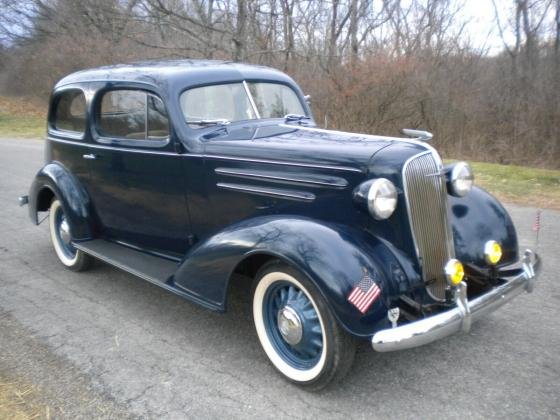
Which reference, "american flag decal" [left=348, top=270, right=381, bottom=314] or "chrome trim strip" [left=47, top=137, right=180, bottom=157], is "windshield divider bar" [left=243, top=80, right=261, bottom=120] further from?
"american flag decal" [left=348, top=270, right=381, bottom=314]

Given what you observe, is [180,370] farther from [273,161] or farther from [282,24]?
[282,24]

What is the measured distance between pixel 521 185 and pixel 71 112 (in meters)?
6.28

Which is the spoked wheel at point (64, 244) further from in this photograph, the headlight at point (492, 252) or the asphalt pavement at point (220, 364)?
the headlight at point (492, 252)

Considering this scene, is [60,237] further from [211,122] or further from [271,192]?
[271,192]

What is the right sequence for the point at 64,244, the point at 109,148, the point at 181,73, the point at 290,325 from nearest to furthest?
the point at 290,325, the point at 181,73, the point at 109,148, the point at 64,244

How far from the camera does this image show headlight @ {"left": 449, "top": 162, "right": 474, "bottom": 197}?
10.2ft

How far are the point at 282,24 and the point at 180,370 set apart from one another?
13402mm

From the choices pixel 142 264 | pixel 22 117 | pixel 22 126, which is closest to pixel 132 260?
pixel 142 264

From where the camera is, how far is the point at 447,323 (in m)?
2.43

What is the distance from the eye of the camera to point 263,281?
283 centimetres

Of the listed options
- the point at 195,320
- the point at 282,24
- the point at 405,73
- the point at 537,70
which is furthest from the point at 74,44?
the point at 195,320

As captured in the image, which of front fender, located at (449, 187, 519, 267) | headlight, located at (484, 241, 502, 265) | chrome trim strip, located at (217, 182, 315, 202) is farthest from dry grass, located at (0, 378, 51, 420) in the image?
headlight, located at (484, 241, 502, 265)

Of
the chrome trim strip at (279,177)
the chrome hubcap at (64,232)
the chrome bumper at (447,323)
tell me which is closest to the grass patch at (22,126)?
the chrome hubcap at (64,232)

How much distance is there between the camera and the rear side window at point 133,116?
3.71 m
